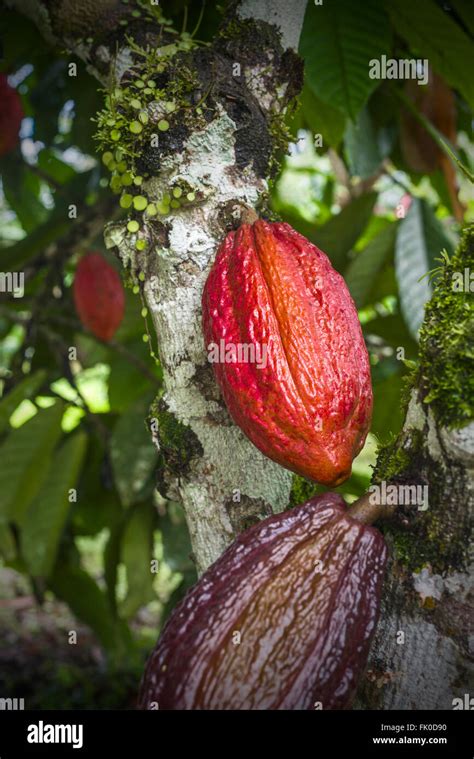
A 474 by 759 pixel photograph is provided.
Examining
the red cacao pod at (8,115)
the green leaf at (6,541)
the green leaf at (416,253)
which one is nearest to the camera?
the green leaf at (416,253)

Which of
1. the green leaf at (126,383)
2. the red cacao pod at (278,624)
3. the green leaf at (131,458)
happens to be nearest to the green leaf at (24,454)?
the green leaf at (131,458)

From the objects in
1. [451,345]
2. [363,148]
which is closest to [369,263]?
[363,148]

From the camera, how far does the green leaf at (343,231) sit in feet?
5.88

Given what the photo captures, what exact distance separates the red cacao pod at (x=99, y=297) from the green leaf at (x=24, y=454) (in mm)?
230

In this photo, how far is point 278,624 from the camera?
68 centimetres

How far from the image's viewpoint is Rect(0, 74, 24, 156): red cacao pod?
1775 millimetres

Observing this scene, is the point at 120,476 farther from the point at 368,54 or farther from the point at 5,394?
the point at 368,54

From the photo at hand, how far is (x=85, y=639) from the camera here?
3.52m

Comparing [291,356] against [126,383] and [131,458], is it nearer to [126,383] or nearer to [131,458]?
[131,458]

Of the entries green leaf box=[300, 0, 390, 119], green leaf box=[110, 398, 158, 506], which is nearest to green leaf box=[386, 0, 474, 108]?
green leaf box=[300, 0, 390, 119]

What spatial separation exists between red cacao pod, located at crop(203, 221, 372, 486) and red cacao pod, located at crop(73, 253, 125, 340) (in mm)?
997

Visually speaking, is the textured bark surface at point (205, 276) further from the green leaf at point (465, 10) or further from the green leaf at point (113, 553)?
the green leaf at point (113, 553)

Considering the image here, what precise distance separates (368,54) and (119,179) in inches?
21.6

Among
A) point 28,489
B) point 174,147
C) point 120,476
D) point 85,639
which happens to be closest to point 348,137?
point 174,147
